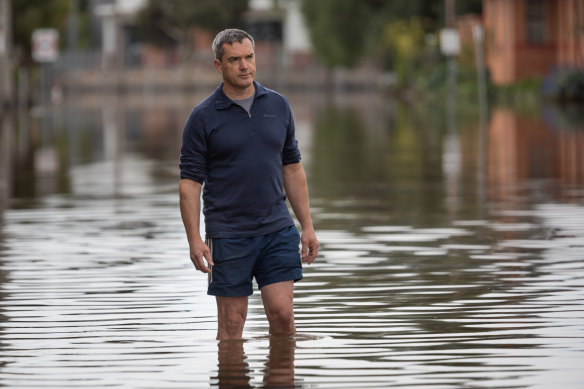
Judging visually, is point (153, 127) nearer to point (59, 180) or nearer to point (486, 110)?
point (486, 110)

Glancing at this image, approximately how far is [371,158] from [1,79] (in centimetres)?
2944

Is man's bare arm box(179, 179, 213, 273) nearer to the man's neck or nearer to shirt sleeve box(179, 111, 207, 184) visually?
shirt sleeve box(179, 111, 207, 184)

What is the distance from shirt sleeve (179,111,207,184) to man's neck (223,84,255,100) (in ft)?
0.65

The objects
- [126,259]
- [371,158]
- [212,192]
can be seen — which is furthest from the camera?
[371,158]

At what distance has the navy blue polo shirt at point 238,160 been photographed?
783 cm

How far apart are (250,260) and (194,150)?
2.06ft

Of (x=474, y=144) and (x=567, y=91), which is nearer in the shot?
(x=474, y=144)

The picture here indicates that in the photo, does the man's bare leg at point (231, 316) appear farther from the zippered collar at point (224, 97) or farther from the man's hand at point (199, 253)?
the zippered collar at point (224, 97)

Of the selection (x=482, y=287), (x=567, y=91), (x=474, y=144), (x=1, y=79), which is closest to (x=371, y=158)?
(x=474, y=144)

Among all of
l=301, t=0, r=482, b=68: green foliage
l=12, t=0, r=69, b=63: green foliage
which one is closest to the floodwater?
l=12, t=0, r=69, b=63: green foliage

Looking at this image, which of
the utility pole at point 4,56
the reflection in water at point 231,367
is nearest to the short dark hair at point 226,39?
the reflection in water at point 231,367

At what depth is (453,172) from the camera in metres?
23.8

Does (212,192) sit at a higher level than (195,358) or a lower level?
higher

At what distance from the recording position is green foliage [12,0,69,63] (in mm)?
62688
